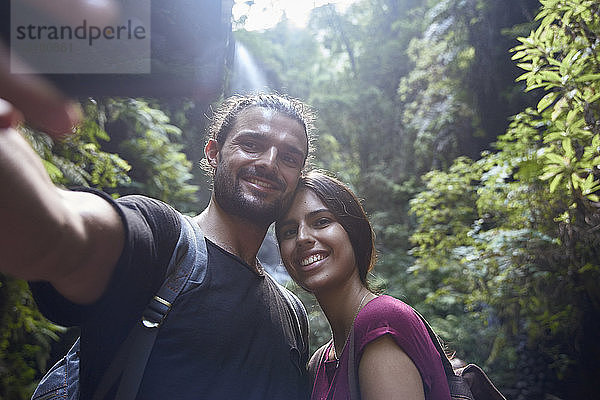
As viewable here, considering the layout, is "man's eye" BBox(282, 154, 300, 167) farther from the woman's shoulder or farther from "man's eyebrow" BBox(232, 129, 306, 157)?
the woman's shoulder

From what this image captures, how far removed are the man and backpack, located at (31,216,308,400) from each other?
0.09 feet

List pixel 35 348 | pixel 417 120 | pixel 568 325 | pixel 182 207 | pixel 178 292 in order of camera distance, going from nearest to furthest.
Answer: pixel 178 292
pixel 35 348
pixel 568 325
pixel 182 207
pixel 417 120

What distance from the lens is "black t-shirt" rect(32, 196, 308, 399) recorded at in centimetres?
95

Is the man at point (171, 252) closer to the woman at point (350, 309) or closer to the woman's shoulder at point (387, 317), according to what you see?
the woman at point (350, 309)

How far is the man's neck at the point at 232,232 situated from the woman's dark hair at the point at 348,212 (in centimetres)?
13

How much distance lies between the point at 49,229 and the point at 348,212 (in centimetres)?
117

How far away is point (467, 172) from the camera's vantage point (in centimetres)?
575

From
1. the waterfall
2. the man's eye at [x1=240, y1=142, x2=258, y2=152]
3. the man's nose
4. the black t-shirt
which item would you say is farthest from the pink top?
the waterfall

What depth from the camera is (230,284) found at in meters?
1.37

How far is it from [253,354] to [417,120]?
800 cm

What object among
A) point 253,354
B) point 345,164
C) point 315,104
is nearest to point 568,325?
point 253,354

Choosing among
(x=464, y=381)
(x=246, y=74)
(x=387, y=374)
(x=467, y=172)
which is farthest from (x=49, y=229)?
(x=246, y=74)

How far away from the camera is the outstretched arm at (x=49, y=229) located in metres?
0.57

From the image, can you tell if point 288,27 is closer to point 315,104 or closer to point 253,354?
point 315,104
